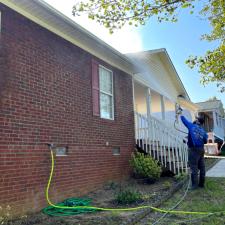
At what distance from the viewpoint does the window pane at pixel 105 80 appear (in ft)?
32.0

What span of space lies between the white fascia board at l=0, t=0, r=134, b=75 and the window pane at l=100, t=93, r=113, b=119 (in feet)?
3.94

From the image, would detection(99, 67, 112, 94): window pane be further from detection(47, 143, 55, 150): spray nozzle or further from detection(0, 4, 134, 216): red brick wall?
detection(47, 143, 55, 150): spray nozzle

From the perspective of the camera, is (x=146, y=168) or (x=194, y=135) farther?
(x=146, y=168)

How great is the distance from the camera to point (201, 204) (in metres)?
6.63

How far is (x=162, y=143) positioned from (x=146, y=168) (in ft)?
5.42

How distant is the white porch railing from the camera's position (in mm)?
10320

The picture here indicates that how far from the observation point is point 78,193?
7781mm

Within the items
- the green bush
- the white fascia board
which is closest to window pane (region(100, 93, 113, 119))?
the white fascia board

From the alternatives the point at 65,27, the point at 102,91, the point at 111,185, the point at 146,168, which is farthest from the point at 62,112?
the point at 146,168

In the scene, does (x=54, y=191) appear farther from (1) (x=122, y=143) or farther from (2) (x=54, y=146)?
(1) (x=122, y=143)

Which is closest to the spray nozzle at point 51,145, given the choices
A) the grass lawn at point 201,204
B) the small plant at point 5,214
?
the small plant at point 5,214

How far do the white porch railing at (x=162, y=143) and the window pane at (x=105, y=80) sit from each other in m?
2.11

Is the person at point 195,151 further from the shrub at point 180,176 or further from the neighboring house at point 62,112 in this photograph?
the neighboring house at point 62,112

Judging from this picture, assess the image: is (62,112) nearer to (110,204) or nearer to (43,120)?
(43,120)
